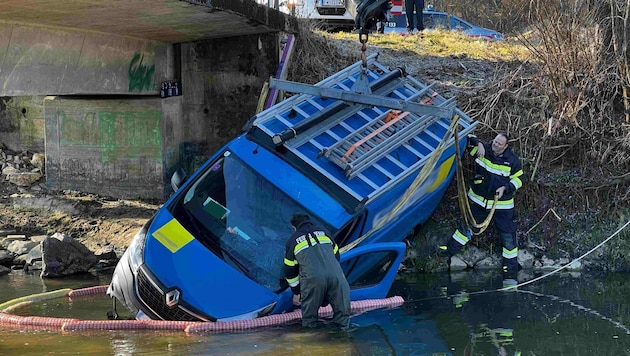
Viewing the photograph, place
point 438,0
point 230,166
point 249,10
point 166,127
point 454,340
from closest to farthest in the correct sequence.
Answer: point 454,340
point 230,166
point 249,10
point 166,127
point 438,0

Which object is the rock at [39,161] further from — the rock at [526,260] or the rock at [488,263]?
the rock at [526,260]

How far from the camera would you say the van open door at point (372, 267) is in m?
8.74

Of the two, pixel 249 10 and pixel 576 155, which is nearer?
pixel 249 10

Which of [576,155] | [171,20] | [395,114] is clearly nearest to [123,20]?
[171,20]

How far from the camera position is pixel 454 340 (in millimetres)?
8031

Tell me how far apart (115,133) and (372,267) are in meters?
6.54

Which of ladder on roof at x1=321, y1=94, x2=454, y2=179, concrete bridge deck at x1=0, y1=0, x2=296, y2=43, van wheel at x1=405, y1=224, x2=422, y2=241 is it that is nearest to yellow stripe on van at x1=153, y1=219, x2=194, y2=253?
ladder on roof at x1=321, y1=94, x2=454, y2=179

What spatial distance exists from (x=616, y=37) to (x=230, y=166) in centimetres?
661

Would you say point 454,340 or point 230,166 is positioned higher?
point 230,166

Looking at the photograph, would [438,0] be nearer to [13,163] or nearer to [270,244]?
[13,163]

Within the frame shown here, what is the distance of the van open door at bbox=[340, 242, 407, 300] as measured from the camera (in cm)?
874

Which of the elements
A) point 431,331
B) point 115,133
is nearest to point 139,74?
point 115,133

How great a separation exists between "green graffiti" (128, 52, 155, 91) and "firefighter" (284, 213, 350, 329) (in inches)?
230

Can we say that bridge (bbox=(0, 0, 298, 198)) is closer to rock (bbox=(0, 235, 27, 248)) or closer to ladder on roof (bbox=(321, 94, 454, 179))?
rock (bbox=(0, 235, 27, 248))
